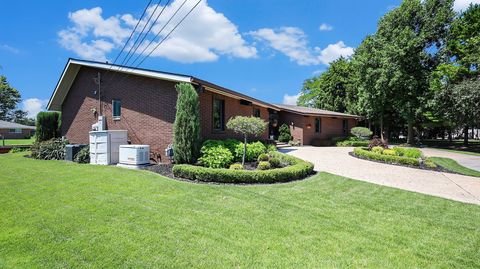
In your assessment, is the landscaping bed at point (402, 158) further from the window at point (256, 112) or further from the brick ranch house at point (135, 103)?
the brick ranch house at point (135, 103)

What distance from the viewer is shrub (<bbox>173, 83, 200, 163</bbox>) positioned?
8961 millimetres

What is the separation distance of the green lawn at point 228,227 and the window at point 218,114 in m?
5.82

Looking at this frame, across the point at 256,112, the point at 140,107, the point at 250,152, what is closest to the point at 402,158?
the point at 250,152

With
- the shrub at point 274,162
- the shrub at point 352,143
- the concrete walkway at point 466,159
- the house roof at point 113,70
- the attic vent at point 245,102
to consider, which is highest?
the house roof at point 113,70

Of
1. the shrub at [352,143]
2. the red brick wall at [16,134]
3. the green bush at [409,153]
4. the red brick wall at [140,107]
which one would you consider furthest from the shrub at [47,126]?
the red brick wall at [16,134]

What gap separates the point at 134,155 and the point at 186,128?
224 cm

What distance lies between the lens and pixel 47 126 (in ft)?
56.5

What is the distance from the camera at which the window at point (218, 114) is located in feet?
39.9

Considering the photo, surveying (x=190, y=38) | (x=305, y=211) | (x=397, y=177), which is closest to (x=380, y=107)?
(x=397, y=177)

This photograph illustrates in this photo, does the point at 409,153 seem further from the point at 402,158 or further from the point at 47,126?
the point at 47,126

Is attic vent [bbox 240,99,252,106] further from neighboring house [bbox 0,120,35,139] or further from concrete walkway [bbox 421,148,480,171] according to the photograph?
neighboring house [bbox 0,120,35,139]

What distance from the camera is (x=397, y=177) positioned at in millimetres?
8562

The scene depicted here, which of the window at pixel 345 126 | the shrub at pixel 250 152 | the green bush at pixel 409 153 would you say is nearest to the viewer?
the shrub at pixel 250 152

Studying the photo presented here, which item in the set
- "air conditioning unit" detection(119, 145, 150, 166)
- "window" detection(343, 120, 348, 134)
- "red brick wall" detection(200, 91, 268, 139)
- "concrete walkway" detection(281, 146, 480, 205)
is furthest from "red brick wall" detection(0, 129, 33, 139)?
"concrete walkway" detection(281, 146, 480, 205)
